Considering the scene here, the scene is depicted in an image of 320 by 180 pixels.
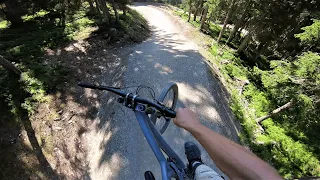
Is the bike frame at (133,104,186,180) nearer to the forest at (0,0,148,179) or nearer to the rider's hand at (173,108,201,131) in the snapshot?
the rider's hand at (173,108,201,131)

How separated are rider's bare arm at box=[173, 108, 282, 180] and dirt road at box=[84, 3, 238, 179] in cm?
489

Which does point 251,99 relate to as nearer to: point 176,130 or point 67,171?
point 176,130

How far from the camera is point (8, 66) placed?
871cm

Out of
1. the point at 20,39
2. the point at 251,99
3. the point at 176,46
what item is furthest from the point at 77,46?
the point at 251,99

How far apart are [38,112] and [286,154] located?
38.9 feet

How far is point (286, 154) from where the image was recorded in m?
10.8

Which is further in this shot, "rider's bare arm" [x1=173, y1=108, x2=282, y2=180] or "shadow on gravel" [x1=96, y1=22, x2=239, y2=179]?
"shadow on gravel" [x1=96, y1=22, x2=239, y2=179]

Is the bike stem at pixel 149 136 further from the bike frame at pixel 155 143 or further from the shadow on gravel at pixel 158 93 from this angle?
the shadow on gravel at pixel 158 93

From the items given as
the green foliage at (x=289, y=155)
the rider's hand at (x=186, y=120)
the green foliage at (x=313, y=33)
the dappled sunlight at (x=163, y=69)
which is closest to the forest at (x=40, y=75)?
the dappled sunlight at (x=163, y=69)

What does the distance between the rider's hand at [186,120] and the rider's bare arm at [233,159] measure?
0.02m

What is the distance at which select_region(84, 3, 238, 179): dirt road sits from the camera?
665cm

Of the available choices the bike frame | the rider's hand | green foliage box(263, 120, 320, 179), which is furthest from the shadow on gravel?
the rider's hand

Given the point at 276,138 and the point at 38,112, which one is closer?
the point at 38,112

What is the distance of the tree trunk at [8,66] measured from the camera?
850 cm
